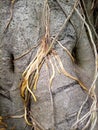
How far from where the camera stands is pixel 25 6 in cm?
137

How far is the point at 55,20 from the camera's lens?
4.52 feet

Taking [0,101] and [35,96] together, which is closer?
[35,96]

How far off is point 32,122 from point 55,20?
32cm

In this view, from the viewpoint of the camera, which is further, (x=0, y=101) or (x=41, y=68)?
(x=0, y=101)

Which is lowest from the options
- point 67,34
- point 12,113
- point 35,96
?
point 12,113

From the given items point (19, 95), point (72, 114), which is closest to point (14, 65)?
point (19, 95)

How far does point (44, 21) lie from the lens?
1363 millimetres

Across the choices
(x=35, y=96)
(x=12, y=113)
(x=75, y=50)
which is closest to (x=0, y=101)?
(x=12, y=113)

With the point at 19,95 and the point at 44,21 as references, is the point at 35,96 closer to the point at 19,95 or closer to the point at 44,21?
the point at 19,95

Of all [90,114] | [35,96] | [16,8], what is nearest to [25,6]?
[16,8]

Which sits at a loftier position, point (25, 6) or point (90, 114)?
point (25, 6)

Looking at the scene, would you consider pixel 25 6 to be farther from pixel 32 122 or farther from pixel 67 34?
pixel 32 122

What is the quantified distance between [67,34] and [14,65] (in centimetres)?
19

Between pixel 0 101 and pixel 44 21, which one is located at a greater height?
pixel 44 21
